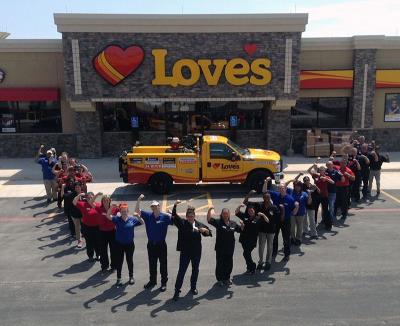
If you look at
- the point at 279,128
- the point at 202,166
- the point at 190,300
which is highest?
the point at 279,128

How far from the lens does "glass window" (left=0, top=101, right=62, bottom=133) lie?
21.5m

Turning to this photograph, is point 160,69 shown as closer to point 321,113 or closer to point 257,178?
point 257,178

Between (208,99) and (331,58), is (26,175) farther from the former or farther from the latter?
(331,58)

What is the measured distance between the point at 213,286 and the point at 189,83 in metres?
12.9

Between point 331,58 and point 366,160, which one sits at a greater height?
point 331,58

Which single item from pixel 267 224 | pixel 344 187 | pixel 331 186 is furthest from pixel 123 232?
pixel 344 187

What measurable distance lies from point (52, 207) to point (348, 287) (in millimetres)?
9468

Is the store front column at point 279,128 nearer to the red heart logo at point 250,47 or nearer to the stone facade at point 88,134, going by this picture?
the red heart logo at point 250,47

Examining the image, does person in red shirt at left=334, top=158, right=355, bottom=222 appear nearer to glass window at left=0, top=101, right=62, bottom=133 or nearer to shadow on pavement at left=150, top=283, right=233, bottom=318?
shadow on pavement at left=150, top=283, right=233, bottom=318

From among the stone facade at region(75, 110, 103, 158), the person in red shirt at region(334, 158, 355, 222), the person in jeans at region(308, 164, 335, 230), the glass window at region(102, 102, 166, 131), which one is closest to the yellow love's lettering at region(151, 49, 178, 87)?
the glass window at region(102, 102, 166, 131)

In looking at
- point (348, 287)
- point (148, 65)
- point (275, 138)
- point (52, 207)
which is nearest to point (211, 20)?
point (148, 65)

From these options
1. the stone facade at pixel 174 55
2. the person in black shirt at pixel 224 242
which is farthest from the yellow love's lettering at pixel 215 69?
the person in black shirt at pixel 224 242

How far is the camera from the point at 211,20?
63.5 ft

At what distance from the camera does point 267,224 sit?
29.0 feet
